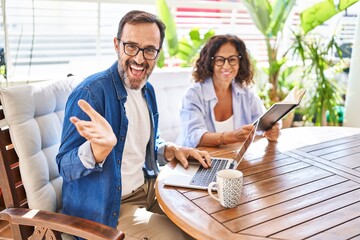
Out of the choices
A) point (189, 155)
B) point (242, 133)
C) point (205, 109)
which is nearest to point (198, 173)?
point (189, 155)

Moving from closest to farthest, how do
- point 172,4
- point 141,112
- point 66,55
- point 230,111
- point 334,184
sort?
point 334,184 < point 141,112 < point 230,111 < point 66,55 < point 172,4

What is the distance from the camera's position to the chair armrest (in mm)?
1128

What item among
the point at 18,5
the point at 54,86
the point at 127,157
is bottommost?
the point at 127,157

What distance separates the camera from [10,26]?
250 cm

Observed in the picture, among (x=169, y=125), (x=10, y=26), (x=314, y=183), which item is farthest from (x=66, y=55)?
(x=314, y=183)

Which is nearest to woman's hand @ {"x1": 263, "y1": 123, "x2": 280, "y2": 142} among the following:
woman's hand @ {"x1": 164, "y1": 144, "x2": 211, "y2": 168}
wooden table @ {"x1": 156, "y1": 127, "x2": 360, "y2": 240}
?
wooden table @ {"x1": 156, "y1": 127, "x2": 360, "y2": 240}

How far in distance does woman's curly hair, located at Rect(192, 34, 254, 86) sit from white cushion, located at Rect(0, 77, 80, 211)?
0.91 meters

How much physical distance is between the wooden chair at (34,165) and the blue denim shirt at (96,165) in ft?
0.37

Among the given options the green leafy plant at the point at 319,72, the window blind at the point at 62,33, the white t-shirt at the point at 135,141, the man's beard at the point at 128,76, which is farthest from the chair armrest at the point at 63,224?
the green leafy plant at the point at 319,72

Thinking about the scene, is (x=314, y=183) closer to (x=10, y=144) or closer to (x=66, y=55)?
(x=10, y=144)

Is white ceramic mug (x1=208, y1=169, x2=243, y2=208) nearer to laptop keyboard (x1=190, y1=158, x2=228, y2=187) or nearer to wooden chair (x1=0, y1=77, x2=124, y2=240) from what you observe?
laptop keyboard (x1=190, y1=158, x2=228, y2=187)

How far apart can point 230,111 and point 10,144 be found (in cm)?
129

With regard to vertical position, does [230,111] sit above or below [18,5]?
below

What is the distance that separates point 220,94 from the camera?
2.26 meters
